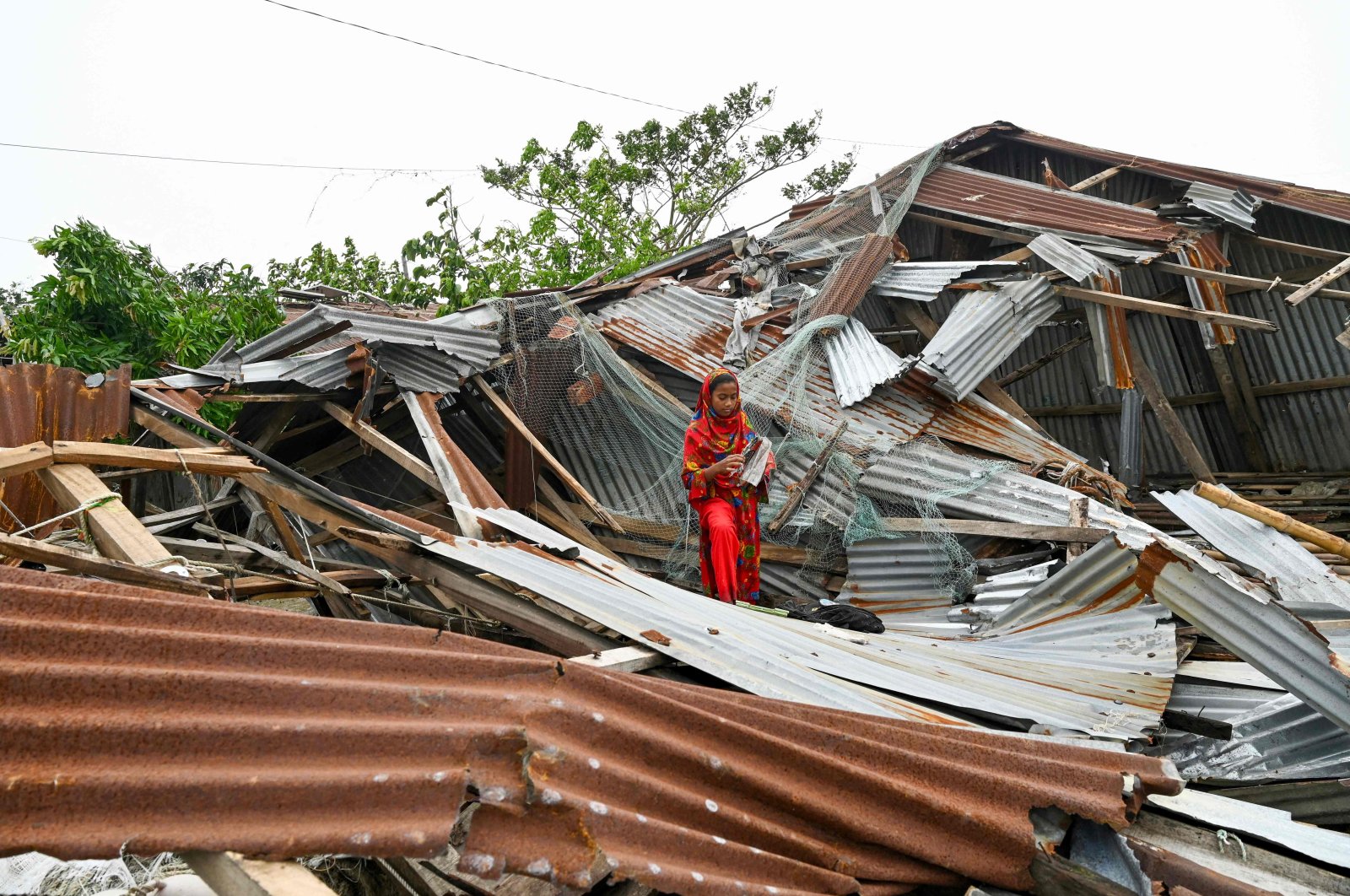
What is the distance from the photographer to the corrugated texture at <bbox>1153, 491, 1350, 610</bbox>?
4.11m

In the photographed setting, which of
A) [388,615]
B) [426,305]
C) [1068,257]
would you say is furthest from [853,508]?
[426,305]

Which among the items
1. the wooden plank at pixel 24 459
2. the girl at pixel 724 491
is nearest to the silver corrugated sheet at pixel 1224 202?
the girl at pixel 724 491

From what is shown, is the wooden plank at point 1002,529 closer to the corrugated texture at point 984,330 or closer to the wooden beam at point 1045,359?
the corrugated texture at point 984,330

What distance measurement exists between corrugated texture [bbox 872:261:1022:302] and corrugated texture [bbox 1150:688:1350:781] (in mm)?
4835

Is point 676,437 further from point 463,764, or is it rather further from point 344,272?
point 344,272

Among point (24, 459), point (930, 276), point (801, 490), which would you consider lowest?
point (801, 490)

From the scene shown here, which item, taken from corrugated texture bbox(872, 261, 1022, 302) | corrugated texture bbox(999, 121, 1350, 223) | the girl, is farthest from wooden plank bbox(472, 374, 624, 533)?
corrugated texture bbox(999, 121, 1350, 223)

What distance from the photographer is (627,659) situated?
2975 millimetres

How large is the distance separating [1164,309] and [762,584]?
3384mm

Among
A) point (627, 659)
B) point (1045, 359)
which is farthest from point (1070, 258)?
point (627, 659)

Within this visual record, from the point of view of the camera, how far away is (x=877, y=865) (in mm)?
2045

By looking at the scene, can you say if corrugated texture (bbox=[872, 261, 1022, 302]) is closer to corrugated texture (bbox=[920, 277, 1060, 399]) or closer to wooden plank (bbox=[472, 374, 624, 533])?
corrugated texture (bbox=[920, 277, 1060, 399])

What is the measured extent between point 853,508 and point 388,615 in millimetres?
3406

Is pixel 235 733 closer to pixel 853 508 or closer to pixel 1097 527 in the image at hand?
pixel 1097 527
